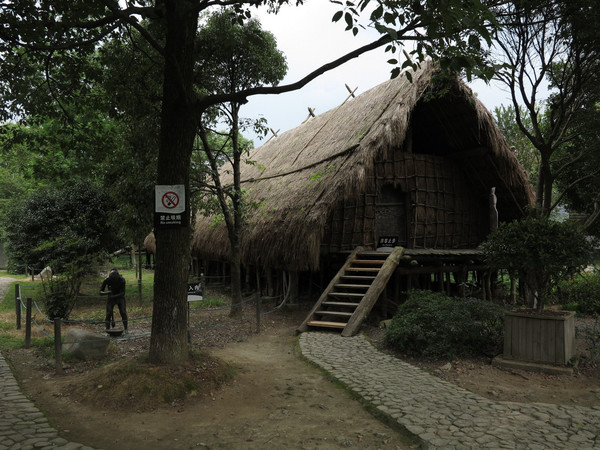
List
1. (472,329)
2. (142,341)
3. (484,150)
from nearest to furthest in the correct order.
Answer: (472,329) → (142,341) → (484,150)

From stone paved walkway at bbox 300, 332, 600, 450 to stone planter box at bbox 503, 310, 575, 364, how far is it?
4.48 ft

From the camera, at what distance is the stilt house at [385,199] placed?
32.0ft

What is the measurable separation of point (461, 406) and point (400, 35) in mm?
4385

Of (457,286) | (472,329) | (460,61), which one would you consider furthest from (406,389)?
(457,286)

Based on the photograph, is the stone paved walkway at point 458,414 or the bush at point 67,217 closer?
the stone paved walkway at point 458,414

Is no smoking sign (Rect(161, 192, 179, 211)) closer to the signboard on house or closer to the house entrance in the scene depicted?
the signboard on house

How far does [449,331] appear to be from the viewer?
6906 millimetres

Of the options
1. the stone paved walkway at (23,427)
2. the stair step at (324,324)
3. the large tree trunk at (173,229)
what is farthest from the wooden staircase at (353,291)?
the stone paved walkway at (23,427)

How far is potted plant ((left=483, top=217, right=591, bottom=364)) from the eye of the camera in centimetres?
606

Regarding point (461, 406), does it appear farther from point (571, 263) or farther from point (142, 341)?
point (142, 341)

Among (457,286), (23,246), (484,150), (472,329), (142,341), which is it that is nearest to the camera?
(472,329)

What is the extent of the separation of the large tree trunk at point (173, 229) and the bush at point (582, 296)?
31.3ft

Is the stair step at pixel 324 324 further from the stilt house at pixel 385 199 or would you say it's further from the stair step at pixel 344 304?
the stair step at pixel 344 304

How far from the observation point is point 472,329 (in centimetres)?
691
